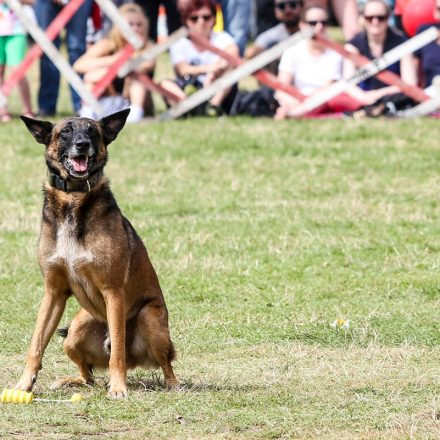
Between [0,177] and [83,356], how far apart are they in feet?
20.6

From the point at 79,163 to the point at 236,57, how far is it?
9.02 meters

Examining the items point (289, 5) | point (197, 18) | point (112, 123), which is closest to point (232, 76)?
point (197, 18)

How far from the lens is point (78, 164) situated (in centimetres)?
592

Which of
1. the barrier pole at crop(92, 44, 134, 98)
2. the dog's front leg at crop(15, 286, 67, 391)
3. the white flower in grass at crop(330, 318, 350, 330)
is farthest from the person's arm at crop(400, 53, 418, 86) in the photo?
the dog's front leg at crop(15, 286, 67, 391)

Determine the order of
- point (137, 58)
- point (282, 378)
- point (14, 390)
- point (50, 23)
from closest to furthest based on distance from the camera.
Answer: point (14, 390)
point (282, 378)
point (137, 58)
point (50, 23)

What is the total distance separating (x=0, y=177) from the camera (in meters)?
12.3

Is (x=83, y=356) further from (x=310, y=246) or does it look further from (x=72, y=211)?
(x=310, y=246)

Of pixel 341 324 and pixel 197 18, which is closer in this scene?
pixel 341 324

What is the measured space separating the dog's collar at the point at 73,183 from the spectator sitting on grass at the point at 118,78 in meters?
8.61

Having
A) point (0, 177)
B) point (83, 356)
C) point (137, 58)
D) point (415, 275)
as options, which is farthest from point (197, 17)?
point (83, 356)

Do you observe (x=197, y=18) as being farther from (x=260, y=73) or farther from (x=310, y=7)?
(x=310, y=7)

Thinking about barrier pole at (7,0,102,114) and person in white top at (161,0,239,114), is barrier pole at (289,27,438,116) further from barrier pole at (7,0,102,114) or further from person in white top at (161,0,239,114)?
barrier pole at (7,0,102,114)

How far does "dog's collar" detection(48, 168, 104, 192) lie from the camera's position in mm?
5965

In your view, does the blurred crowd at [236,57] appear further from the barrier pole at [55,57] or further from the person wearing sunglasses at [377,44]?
the barrier pole at [55,57]
